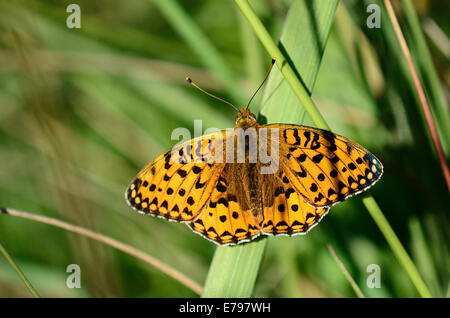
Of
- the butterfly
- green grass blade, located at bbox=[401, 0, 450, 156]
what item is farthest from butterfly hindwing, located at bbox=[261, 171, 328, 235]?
green grass blade, located at bbox=[401, 0, 450, 156]

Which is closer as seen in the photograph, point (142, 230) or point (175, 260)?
point (175, 260)

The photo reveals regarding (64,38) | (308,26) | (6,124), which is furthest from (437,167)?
(6,124)

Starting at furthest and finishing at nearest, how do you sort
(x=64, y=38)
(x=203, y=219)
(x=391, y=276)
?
1. (x=64, y=38)
2. (x=391, y=276)
3. (x=203, y=219)

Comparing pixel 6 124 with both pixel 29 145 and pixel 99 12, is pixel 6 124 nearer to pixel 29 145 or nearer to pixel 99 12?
pixel 29 145

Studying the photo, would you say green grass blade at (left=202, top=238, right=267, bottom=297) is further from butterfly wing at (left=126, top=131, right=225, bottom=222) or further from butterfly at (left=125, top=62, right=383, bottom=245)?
butterfly wing at (left=126, top=131, right=225, bottom=222)

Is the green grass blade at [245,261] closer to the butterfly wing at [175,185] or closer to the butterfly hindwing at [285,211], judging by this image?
the butterfly hindwing at [285,211]

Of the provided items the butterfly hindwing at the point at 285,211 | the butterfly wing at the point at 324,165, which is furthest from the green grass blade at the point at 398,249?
the butterfly hindwing at the point at 285,211

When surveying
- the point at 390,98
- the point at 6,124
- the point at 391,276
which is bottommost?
the point at 391,276

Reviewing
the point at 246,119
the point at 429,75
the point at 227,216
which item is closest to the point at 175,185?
the point at 227,216
